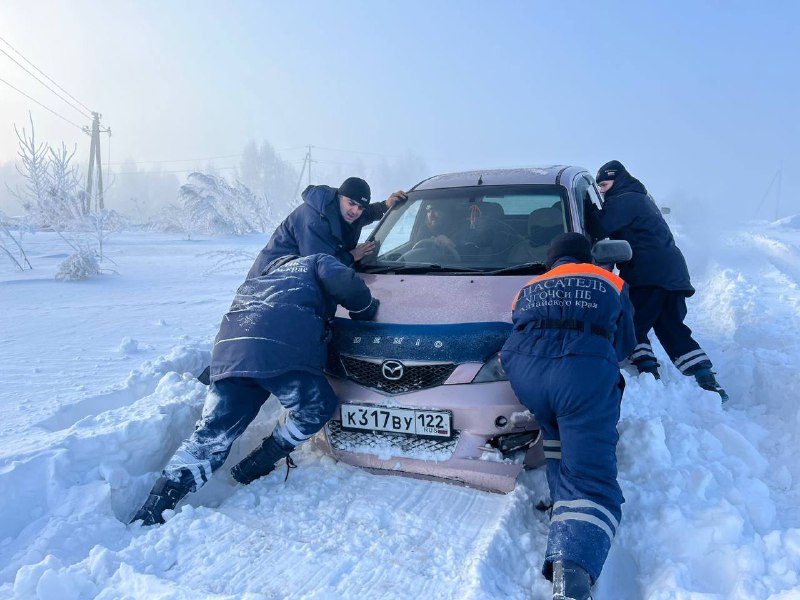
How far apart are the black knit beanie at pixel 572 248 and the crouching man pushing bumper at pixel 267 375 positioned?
105cm

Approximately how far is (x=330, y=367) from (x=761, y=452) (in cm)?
261

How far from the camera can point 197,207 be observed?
2442 centimetres

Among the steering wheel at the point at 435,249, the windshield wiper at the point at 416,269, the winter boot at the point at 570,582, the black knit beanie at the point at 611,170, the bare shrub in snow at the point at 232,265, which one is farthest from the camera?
the bare shrub in snow at the point at 232,265

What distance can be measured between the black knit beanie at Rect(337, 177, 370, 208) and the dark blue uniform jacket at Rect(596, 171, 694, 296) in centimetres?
184

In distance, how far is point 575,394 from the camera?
2445 mm

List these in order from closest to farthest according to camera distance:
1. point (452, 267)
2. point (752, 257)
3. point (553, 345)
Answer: point (553, 345), point (452, 267), point (752, 257)

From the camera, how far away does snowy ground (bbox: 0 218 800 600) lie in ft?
7.33

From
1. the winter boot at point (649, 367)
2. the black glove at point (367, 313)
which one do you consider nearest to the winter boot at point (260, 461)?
the black glove at point (367, 313)

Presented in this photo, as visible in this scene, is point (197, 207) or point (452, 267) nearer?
point (452, 267)

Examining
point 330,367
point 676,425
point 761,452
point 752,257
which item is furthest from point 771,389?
point 752,257

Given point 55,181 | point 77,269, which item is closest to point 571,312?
point 77,269

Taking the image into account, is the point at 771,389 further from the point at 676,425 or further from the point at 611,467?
the point at 611,467

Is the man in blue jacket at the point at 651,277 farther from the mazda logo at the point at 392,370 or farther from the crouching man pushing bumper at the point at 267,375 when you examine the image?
the crouching man pushing bumper at the point at 267,375

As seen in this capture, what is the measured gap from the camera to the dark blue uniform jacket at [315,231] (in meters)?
4.18
